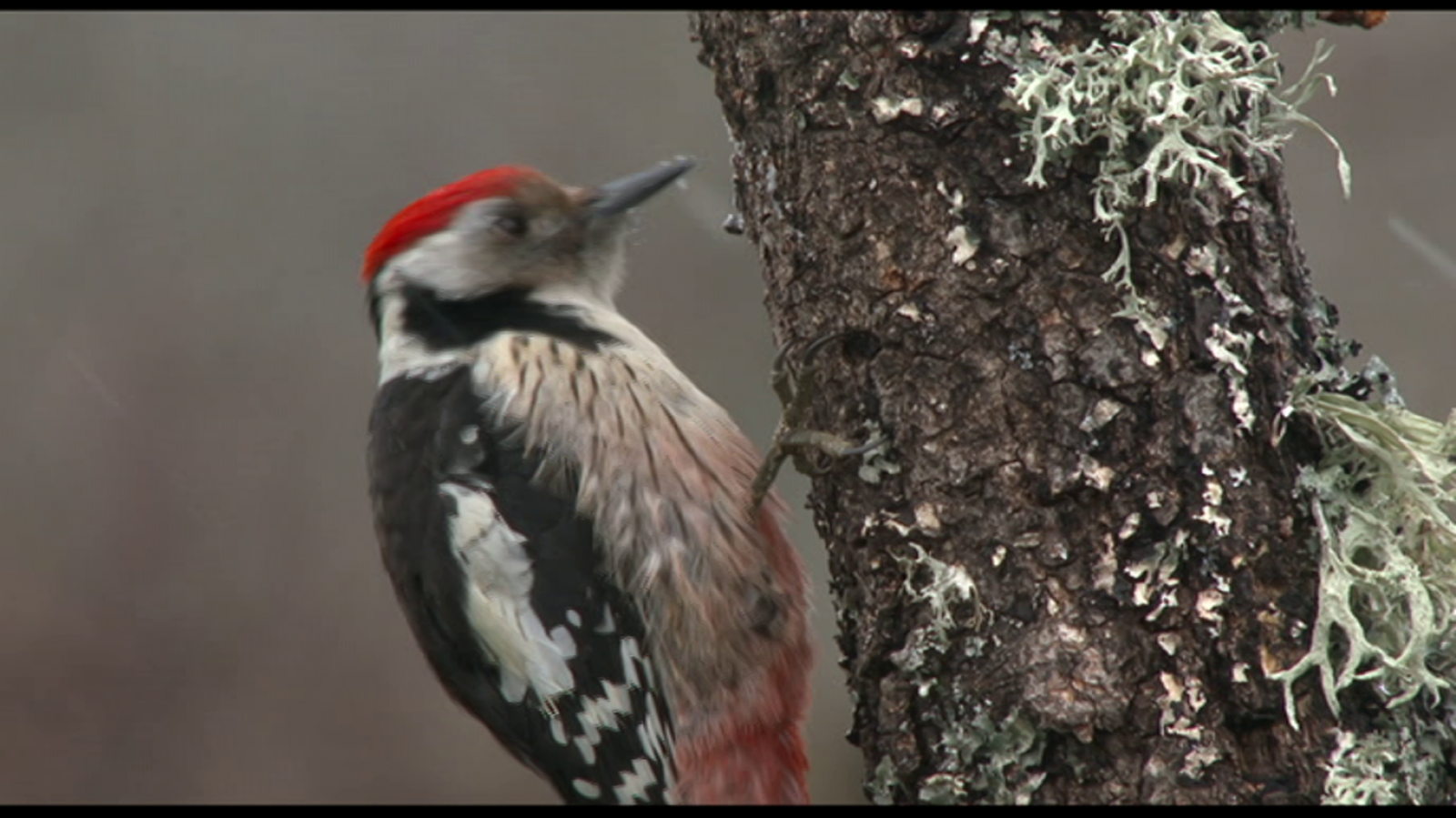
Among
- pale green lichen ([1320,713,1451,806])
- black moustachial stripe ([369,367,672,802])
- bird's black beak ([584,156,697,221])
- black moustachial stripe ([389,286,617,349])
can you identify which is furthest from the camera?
bird's black beak ([584,156,697,221])

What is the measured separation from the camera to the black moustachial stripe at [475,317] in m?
3.16

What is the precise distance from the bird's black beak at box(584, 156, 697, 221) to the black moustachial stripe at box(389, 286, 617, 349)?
257 mm

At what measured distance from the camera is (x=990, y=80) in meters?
2.15

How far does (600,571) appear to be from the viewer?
290cm

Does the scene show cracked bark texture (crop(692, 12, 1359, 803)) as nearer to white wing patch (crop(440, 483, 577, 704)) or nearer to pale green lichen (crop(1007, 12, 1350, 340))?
pale green lichen (crop(1007, 12, 1350, 340))

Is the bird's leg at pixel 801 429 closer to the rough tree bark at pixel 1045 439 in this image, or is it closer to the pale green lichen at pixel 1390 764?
the rough tree bark at pixel 1045 439

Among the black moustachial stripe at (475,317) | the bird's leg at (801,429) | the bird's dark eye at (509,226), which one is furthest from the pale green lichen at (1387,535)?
the bird's dark eye at (509,226)

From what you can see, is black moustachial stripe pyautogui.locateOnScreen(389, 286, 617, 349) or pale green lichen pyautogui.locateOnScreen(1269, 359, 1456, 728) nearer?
pale green lichen pyautogui.locateOnScreen(1269, 359, 1456, 728)

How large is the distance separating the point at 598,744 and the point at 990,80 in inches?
58.9

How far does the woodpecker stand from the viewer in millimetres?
2902

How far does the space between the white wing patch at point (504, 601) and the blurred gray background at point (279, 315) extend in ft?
6.86

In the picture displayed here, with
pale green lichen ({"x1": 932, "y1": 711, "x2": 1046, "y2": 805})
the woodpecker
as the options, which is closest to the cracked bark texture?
pale green lichen ({"x1": 932, "y1": 711, "x2": 1046, "y2": 805})

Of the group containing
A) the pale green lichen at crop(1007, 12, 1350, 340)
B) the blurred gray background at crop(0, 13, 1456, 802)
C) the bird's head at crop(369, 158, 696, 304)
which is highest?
the pale green lichen at crop(1007, 12, 1350, 340)

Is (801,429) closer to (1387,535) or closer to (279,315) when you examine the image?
(1387,535)
